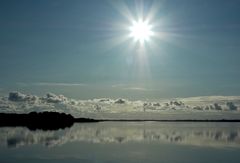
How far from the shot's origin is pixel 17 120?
650 ft

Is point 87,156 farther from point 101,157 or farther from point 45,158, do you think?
point 45,158

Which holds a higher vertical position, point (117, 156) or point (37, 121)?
point (37, 121)

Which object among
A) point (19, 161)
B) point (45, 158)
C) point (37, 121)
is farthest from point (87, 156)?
point (37, 121)

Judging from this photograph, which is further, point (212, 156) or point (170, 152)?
point (170, 152)

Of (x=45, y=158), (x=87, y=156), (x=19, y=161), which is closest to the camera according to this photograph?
(x=19, y=161)

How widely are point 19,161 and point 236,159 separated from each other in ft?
72.8

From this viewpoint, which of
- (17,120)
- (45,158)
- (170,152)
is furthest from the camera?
(17,120)

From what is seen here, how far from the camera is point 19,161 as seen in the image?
129 ft

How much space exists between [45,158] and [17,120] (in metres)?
162

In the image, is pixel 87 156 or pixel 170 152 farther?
pixel 170 152

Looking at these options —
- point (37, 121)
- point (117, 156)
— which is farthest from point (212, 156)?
point (37, 121)

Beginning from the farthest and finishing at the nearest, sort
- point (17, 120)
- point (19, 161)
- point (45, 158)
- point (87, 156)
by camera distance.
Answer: point (17, 120), point (87, 156), point (45, 158), point (19, 161)

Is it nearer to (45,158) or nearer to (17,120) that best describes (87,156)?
(45,158)

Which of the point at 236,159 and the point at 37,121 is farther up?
the point at 37,121
